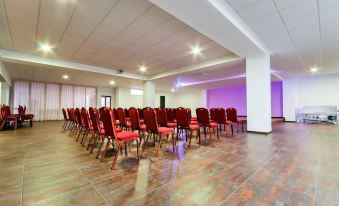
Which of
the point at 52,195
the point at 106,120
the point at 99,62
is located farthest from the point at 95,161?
the point at 99,62

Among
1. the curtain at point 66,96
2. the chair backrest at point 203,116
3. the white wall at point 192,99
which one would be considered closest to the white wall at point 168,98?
the white wall at point 192,99

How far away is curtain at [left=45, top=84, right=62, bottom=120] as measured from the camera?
11.6m

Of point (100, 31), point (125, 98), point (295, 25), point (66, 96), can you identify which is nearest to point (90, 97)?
point (66, 96)

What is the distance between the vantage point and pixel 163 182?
192cm

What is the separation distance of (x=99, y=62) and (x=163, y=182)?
6.74 m

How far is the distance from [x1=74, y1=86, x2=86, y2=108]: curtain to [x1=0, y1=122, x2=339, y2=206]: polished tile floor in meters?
Answer: 10.5

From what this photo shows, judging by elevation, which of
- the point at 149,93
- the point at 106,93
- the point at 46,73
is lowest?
the point at 149,93

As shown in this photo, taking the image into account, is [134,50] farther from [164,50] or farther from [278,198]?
[278,198]

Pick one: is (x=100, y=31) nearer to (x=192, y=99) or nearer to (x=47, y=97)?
(x=47, y=97)

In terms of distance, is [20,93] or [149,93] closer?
[149,93]

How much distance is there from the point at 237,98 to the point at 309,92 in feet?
15.4

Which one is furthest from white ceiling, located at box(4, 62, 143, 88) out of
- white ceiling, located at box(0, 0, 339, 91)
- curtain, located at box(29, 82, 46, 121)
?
white ceiling, located at box(0, 0, 339, 91)

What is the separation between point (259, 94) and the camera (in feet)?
18.2

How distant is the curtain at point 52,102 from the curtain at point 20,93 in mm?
1128
